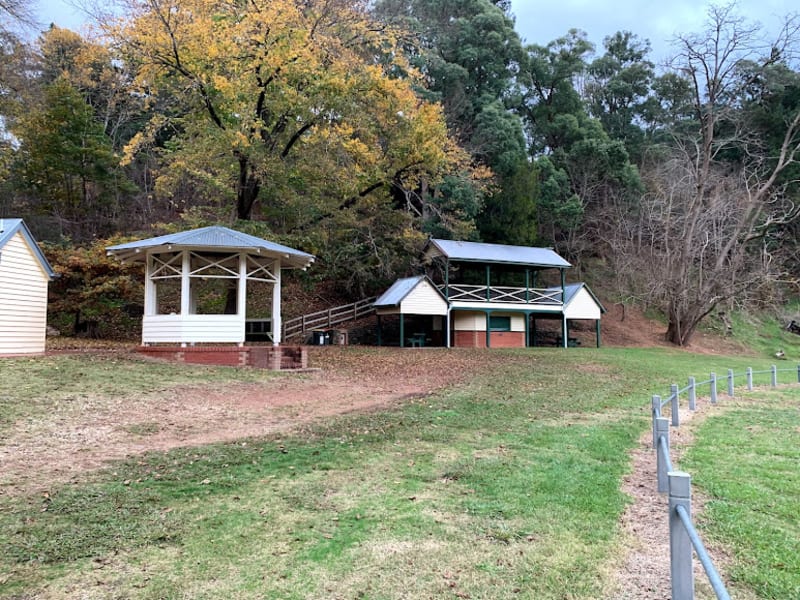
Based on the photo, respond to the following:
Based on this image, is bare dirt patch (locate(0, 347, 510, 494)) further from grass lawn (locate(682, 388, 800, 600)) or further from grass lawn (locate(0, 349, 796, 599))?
grass lawn (locate(682, 388, 800, 600))

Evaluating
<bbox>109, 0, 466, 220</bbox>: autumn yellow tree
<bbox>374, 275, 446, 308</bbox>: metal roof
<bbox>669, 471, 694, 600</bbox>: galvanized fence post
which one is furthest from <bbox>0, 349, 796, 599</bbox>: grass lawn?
<bbox>374, 275, 446, 308</bbox>: metal roof

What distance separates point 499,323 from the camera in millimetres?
28297

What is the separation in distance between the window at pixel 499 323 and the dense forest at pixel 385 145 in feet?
15.5

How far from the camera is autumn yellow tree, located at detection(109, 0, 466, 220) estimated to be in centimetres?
1734

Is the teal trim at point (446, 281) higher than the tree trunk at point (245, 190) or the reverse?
the reverse

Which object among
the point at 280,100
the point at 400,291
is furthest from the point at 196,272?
the point at 400,291

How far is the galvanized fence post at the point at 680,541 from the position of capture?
9.45ft

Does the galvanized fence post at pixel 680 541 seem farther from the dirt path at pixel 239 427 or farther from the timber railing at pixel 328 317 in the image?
the timber railing at pixel 328 317

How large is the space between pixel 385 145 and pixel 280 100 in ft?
17.7

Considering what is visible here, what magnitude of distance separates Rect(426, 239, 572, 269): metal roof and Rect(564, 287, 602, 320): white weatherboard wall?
6.92 feet

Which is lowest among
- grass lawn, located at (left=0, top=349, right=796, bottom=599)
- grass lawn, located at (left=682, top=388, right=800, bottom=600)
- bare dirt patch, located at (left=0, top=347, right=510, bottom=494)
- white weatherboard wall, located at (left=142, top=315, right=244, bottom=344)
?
grass lawn, located at (left=682, top=388, right=800, bottom=600)

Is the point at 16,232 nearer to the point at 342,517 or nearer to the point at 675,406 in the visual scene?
the point at 342,517

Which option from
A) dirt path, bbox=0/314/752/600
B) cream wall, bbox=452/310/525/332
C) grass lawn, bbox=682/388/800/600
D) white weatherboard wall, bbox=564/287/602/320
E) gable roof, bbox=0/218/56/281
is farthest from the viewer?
white weatherboard wall, bbox=564/287/602/320

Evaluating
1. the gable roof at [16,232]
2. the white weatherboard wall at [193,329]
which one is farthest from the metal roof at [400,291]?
the gable roof at [16,232]
